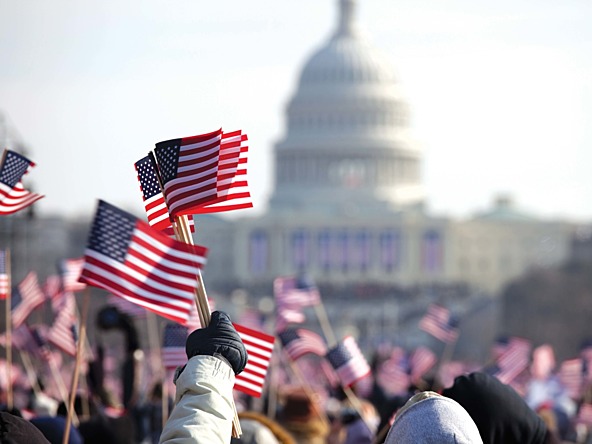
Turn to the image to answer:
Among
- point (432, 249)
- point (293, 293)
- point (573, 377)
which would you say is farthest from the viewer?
point (432, 249)

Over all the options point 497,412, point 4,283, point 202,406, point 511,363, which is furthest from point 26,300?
point 202,406

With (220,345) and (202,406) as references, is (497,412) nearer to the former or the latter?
(220,345)

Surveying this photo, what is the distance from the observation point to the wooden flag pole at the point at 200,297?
936cm

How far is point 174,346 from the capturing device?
16359 mm

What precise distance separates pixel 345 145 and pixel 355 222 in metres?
5.76

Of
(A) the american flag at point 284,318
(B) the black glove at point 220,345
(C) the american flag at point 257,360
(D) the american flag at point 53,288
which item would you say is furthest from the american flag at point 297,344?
(B) the black glove at point 220,345

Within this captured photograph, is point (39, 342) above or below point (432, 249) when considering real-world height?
above

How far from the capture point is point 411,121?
18100cm

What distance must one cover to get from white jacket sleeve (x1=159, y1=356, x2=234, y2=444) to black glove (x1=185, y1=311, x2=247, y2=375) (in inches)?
2.7

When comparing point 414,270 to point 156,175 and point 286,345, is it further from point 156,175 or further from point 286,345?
point 156,175

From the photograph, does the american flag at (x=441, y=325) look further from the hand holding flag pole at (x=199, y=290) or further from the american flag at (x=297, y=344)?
the hand holding flag pole at (x=199, y=290)

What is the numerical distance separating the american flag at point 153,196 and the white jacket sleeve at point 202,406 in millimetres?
1934

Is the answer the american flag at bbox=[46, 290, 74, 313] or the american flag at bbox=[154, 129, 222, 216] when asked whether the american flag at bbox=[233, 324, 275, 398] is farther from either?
the american flag at bbox=[46, 290, 74, 313]

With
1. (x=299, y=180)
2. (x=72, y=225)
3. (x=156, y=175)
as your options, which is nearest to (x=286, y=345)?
(x=156, y=175)
